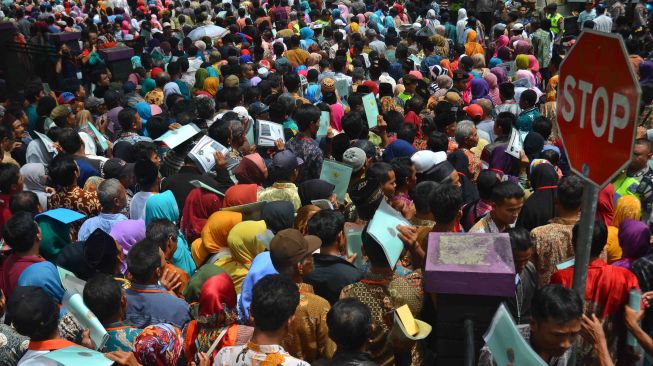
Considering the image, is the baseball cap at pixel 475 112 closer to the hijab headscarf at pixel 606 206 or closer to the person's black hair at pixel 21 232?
the hijab headscarf at pixel 606 206

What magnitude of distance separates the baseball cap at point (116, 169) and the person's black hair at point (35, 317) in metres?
3.23

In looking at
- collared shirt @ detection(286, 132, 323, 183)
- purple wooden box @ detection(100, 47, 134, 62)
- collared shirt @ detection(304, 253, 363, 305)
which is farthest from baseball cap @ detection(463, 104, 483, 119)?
purple wooden box @ detection(100, 47, 134, 62)

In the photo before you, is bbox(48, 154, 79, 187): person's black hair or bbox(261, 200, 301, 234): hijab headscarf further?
bbox(48, 154, 79, 187): person's black hair

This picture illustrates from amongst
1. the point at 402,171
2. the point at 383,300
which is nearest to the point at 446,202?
the point at 383,300

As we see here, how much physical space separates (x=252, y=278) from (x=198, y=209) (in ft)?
6.46

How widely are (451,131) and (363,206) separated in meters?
2.61

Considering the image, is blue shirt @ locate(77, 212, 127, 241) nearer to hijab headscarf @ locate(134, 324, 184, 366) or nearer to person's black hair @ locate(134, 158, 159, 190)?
person's black hair @ locate(134, 158, 159, 190)

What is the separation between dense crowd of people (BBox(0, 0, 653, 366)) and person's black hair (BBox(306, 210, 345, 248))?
0.02 meters

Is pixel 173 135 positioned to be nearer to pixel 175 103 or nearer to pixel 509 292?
pixel 175 103

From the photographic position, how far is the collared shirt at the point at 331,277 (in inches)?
192

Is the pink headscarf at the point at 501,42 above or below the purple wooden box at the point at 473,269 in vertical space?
below

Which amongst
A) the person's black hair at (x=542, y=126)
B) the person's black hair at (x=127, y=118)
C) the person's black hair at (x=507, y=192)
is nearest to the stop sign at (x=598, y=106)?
the person's black hair at (x=507, y=192)

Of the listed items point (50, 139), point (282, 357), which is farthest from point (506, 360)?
point (50, 139)

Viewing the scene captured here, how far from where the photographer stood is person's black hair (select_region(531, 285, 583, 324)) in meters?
3.50
